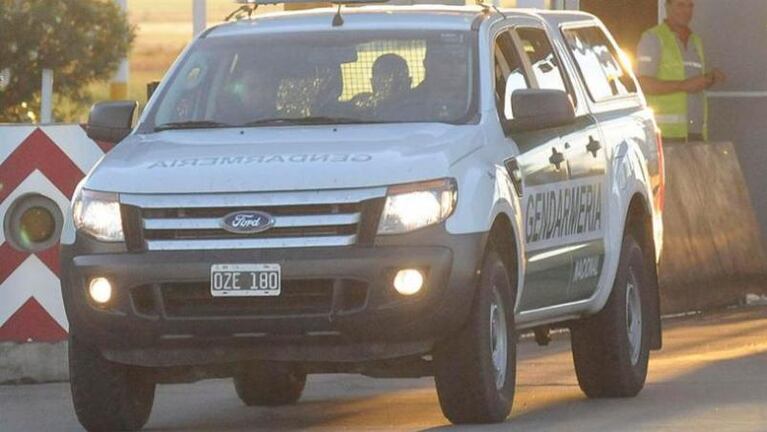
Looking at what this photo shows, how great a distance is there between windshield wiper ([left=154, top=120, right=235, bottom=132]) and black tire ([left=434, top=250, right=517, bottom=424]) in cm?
137

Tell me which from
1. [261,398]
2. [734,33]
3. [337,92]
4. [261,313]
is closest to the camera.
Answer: [261,313]

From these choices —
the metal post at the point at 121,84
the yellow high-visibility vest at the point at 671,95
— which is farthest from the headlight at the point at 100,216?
the metal post at the point at 121,84

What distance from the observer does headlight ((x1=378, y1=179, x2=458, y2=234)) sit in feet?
33.7

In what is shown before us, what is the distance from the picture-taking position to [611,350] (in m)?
12.3

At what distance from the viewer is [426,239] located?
33.7 feet

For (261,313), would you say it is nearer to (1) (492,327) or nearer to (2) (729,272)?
(1) (492,327)

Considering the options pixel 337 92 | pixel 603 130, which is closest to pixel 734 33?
pixel 603 130

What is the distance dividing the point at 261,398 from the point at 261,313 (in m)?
2.35

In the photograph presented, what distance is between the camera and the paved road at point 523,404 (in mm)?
11180

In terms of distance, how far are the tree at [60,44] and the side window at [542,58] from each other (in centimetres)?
712

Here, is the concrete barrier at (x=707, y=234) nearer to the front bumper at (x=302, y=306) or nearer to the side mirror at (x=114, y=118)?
the side mirror at (x=114, y=118)

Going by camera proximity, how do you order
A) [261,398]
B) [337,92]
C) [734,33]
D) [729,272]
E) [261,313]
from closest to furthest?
[261,313] < [337,92] < [261,398] < [729,272] < [734,33]

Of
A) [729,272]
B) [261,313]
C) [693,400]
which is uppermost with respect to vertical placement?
[261,313]

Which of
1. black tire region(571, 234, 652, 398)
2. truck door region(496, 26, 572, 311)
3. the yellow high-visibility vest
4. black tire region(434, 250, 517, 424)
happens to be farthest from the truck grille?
the yellow high-visibility vest
